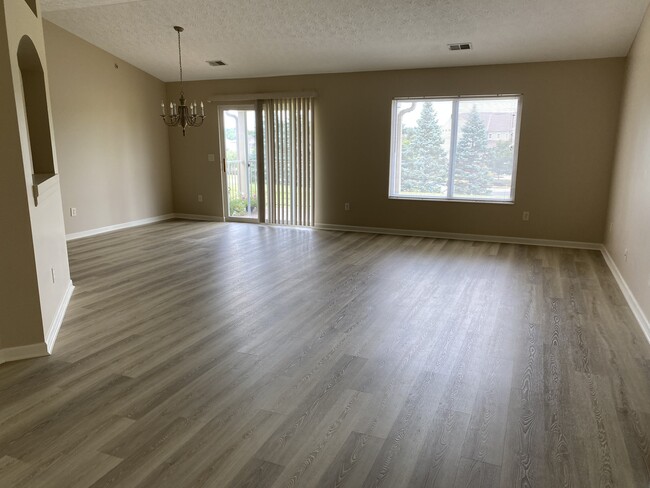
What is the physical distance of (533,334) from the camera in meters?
3.26

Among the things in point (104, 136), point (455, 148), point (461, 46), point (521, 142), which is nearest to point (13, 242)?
point (104, 136)

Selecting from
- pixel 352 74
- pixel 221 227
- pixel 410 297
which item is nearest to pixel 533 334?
pixel 410 297

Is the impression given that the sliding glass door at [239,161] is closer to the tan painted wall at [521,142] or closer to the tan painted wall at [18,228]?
the tan painted wall at [521,142]

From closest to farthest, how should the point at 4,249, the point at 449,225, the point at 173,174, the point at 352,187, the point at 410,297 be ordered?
the point at 4,249
the point at 410,297
the point at 449,225
the point at 352,187
the point at 173,174

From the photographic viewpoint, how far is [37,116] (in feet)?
12.9

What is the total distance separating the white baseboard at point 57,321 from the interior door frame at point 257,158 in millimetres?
4187

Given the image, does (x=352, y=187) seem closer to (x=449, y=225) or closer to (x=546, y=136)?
(x=449, y=225)

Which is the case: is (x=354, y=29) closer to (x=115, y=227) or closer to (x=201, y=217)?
(x=201, y=217)

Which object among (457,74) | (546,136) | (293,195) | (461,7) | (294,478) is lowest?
(294,478)

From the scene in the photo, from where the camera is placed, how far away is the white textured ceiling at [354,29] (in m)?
4.87

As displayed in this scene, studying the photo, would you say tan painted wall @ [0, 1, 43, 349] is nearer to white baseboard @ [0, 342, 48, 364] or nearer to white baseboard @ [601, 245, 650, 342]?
white baseboard @ [0, 342, 48, 364]

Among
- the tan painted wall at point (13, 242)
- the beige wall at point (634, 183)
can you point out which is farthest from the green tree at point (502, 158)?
the tan painted wall at point (13, 242)

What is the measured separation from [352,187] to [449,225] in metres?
1.65

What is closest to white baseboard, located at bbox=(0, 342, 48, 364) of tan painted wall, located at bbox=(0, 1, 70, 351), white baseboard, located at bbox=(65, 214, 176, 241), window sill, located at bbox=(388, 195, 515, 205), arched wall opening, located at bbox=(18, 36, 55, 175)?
tan painted wall, located at bbox=(0, 1, 70, 351)
